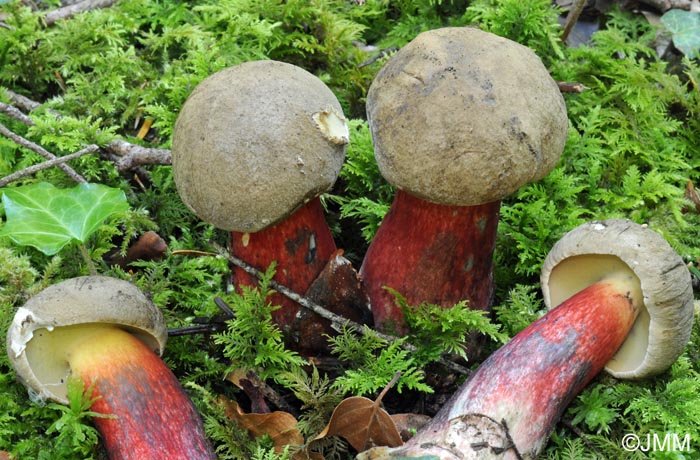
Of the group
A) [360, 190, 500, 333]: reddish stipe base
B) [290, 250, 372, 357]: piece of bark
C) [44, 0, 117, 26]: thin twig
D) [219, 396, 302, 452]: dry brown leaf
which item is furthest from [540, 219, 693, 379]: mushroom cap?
[44, 0, 117, 26]: thin twig

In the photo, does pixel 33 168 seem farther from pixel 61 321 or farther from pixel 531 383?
pixel 531 383

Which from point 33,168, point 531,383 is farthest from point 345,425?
point 33,168

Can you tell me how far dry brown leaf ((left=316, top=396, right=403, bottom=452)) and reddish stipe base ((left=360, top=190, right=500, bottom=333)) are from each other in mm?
397

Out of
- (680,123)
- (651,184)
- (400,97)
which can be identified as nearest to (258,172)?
(400,97)

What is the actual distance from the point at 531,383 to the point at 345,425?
0.53 m

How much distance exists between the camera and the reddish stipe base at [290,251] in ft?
6.58

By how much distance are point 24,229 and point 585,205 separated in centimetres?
205

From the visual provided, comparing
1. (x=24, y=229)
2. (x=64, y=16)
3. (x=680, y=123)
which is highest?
(x=64, y=16)

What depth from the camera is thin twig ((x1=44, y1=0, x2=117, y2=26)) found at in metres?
3.12

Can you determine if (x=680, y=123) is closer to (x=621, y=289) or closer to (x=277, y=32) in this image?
(x=621, y=289)

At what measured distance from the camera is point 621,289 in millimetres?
1911

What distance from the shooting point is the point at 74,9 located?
320 cm

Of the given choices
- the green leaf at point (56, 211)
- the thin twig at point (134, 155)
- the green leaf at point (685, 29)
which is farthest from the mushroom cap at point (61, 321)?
the green leaf at point (685, 29)

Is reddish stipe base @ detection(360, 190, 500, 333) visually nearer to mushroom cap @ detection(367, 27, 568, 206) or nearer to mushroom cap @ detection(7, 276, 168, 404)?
mushroom cap @ detection(367, 27, 568, 206)
